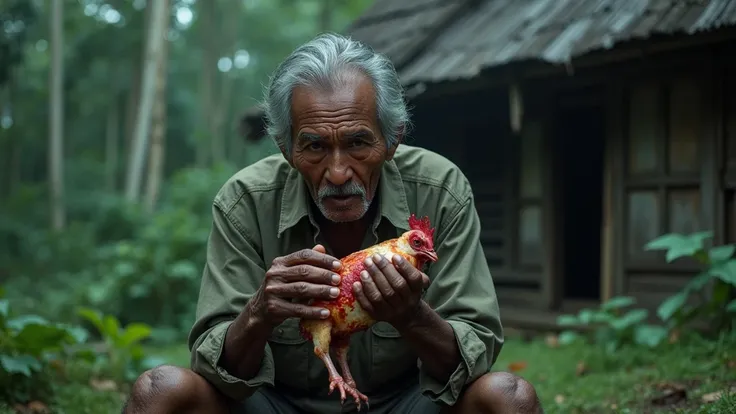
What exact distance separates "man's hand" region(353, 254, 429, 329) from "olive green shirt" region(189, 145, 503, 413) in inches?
14.4

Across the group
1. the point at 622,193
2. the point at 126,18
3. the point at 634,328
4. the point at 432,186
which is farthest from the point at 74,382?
the point at 126,18

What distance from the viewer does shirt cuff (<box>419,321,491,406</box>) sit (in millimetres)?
2576

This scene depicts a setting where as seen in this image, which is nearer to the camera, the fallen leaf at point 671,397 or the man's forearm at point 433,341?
the man's forearm at point 433,341

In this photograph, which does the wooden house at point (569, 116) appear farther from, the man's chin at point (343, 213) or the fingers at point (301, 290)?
the fingers at point (301, 290)

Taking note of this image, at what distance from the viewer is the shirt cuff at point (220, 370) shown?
2.62 metres

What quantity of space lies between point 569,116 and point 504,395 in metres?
8.47

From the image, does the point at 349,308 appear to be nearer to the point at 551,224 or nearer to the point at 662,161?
the point at 662,161

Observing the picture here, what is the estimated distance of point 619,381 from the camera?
16.8 ft

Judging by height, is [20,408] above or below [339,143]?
below

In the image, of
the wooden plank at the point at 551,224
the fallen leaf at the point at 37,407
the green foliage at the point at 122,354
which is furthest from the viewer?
the wooden plank at the point at 551,224

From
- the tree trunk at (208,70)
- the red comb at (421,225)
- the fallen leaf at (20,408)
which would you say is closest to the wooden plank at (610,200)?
the fallen leaf at (20,408)

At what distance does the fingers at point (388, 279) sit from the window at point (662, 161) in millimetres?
5395

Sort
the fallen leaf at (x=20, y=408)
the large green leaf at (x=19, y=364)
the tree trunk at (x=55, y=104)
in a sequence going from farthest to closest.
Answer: the tree trunk at (x=55, y=104) < the fallen leaf at (x=20, y=408) < the large green leaf at (x=19, y=364)

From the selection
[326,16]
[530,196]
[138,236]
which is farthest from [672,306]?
[326,16]
